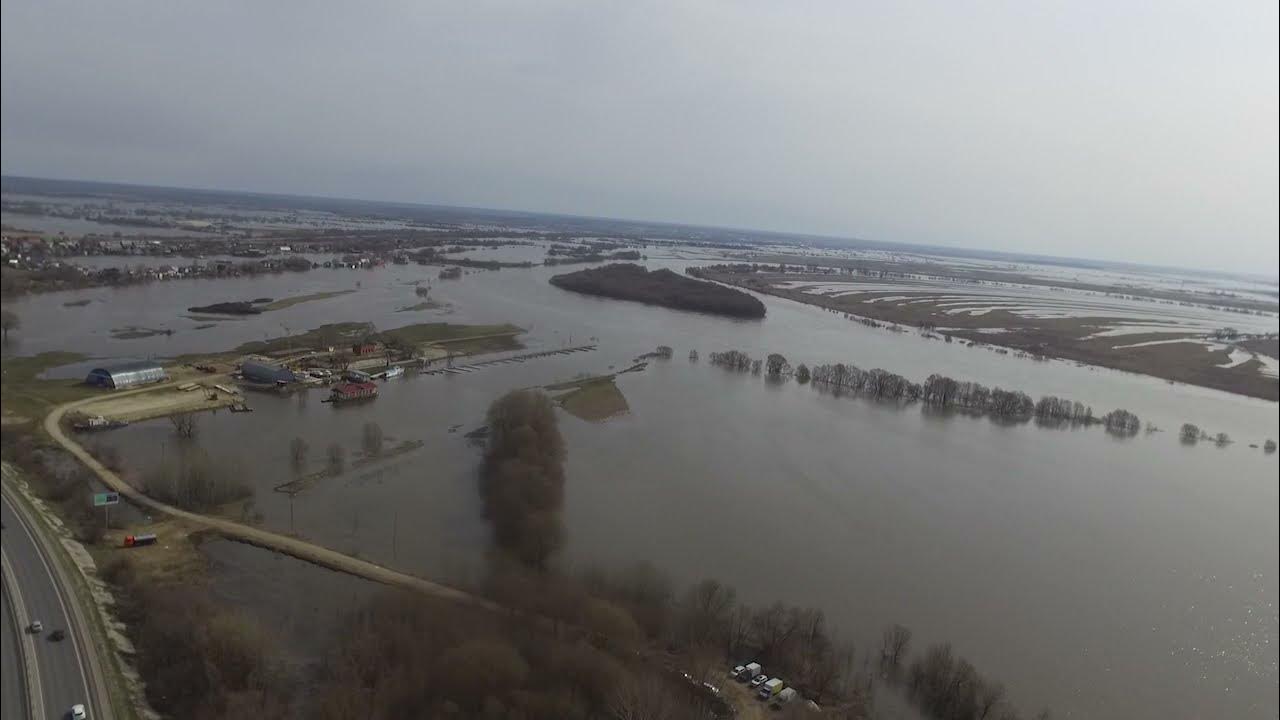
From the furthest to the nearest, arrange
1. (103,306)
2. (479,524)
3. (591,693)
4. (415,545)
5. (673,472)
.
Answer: (103,306) → (673,472) → (479,524) → (415,545) → (591,693)

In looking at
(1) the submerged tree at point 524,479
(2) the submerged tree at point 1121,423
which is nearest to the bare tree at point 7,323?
(1) the submerged tree at point 524,479

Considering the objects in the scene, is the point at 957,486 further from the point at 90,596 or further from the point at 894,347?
the point at 894,347

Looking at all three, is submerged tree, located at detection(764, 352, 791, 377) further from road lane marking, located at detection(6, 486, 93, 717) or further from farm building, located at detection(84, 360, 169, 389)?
road lane marking, located at detection(6, 486, 93, 717)

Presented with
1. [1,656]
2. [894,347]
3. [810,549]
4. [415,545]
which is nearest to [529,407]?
[415,545]

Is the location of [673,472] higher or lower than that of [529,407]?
lower

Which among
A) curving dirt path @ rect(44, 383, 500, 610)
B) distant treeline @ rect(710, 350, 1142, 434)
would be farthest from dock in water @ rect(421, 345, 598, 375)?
curving dirt path @ rect(44, 383, 500, 610)

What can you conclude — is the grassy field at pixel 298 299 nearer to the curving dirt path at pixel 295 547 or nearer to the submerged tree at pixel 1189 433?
the curving dirt path at pixel 295 547
